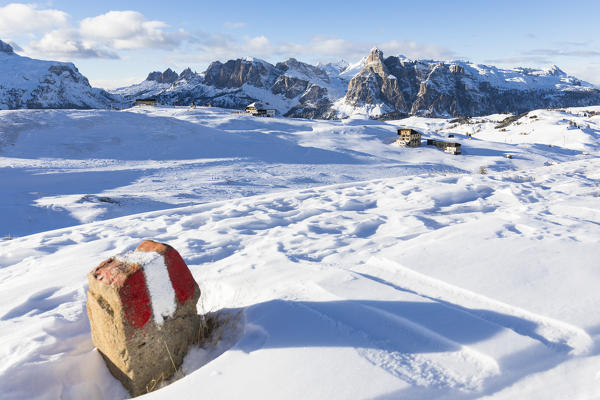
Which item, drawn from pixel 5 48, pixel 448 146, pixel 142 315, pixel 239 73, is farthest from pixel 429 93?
pixel 5 48

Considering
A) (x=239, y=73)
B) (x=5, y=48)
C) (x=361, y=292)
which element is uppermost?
(x=5, y=48)

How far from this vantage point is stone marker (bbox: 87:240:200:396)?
2170 mm

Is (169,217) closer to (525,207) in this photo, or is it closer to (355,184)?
(355,184)

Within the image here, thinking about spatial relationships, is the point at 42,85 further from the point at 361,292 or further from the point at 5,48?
the point at 361,292

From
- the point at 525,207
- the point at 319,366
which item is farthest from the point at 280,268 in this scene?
the point at 525,207

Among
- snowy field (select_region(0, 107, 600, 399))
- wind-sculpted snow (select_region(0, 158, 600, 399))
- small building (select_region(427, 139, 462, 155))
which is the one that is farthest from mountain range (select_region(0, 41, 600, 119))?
wind-sculpted snow (select_region(0, 158, 600, 399))

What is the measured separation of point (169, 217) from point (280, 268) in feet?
11.4

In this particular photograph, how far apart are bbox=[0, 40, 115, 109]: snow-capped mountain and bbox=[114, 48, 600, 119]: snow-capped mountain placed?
26157 millimetres

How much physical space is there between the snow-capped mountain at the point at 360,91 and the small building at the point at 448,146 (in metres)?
125

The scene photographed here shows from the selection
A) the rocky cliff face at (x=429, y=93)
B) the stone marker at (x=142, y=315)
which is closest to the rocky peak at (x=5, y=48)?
the rocky cliff face at (x=429, y=93)

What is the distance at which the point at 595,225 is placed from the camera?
4.24 metres

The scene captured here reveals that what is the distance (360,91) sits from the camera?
6142 inches

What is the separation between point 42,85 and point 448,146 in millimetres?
171014

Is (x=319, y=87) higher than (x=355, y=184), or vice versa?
(x=319, y=87)
